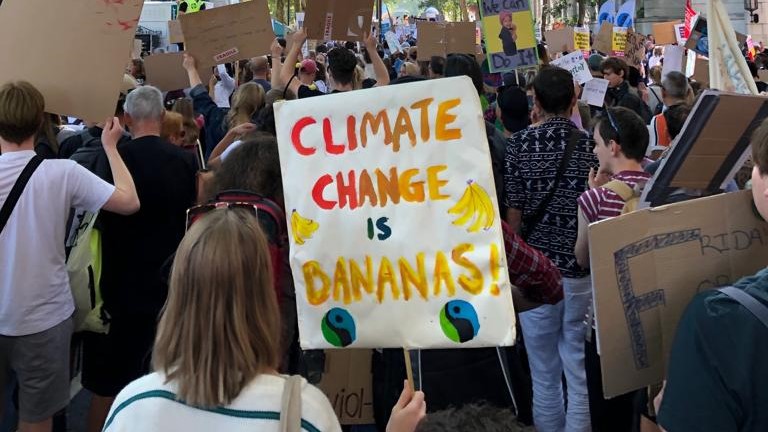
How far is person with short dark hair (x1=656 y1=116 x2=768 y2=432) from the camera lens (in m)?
1.74

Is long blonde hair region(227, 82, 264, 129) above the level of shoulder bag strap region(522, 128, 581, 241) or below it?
above

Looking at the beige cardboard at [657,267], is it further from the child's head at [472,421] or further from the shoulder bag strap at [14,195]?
the shoulder bag strap at [14,195]

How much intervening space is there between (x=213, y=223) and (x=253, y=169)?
40.1 inches

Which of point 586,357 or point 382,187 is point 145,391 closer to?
point 382,187

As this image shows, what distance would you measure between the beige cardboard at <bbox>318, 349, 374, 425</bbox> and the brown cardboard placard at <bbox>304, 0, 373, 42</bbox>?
457 cm

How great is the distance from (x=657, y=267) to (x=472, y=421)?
0.80 metres

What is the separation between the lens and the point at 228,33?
21.9ft

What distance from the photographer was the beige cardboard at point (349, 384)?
9.86ft

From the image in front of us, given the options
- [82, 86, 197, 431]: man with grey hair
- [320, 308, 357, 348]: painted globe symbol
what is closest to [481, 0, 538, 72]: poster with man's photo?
[82, 86, 197, 431]: man with grey hair

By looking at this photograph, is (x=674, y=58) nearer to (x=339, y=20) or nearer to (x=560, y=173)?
(x=339, y=20)

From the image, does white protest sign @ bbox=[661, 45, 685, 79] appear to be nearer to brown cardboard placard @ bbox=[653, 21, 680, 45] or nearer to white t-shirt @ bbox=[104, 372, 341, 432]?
brown cardboard placard @ bbox=[653, 21, 680, 45]

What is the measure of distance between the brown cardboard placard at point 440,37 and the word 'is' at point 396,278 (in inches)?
330

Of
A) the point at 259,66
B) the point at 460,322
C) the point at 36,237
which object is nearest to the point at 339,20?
the point at 259,66

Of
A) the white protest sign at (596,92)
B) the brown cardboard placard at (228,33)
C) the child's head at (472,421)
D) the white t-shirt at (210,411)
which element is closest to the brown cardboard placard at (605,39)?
the white protest sign at (596,92)
